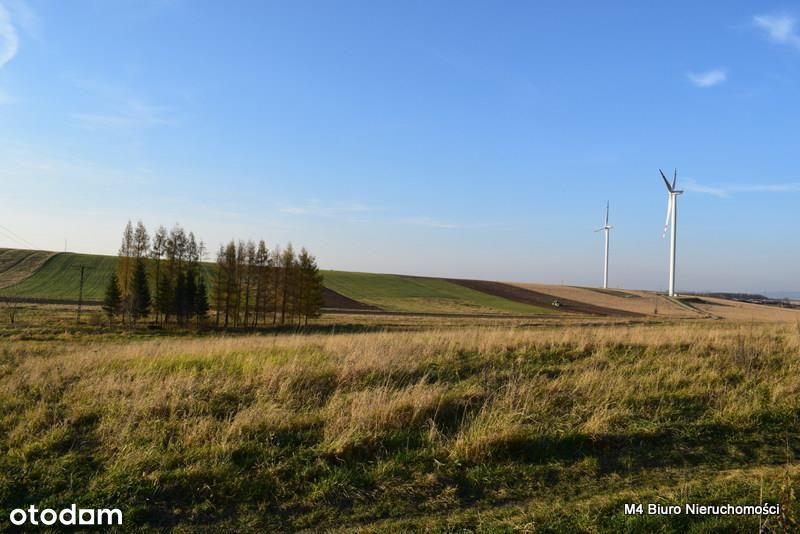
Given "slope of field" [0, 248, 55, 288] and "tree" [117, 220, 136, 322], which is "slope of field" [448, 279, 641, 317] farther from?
"slope of field" [0, 248, 55, 288]

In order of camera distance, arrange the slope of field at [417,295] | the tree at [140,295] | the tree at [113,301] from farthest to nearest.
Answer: the slope of field at [417,295] → the tree at [140,295] → the tree at [113,301]

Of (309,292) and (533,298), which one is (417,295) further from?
(309,292)

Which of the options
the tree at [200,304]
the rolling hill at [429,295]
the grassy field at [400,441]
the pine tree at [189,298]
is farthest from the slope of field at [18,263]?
the grassy field at [400,441]

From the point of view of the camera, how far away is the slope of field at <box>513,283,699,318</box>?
81.2 m

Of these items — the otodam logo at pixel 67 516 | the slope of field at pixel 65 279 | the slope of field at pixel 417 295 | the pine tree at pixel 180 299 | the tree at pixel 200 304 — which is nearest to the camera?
the otodam logo at pixel 67 516

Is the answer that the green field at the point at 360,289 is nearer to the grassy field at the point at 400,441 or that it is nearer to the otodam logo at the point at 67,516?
the grassy field at the point at 400,441

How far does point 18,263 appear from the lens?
88062 mm

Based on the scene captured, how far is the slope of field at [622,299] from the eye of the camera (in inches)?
3199

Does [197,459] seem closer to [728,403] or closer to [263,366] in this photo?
[263,366]

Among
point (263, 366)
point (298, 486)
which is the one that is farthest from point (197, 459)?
point (263, 366)

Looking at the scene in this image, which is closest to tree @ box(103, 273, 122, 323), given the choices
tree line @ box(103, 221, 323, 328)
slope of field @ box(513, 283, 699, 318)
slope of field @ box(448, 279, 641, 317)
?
tree line @ box(103, 221, 323, 328)

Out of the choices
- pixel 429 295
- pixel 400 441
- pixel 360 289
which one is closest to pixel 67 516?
pixel 400 441

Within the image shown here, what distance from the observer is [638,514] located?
4.31 m

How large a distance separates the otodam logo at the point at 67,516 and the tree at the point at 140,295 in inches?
2194
